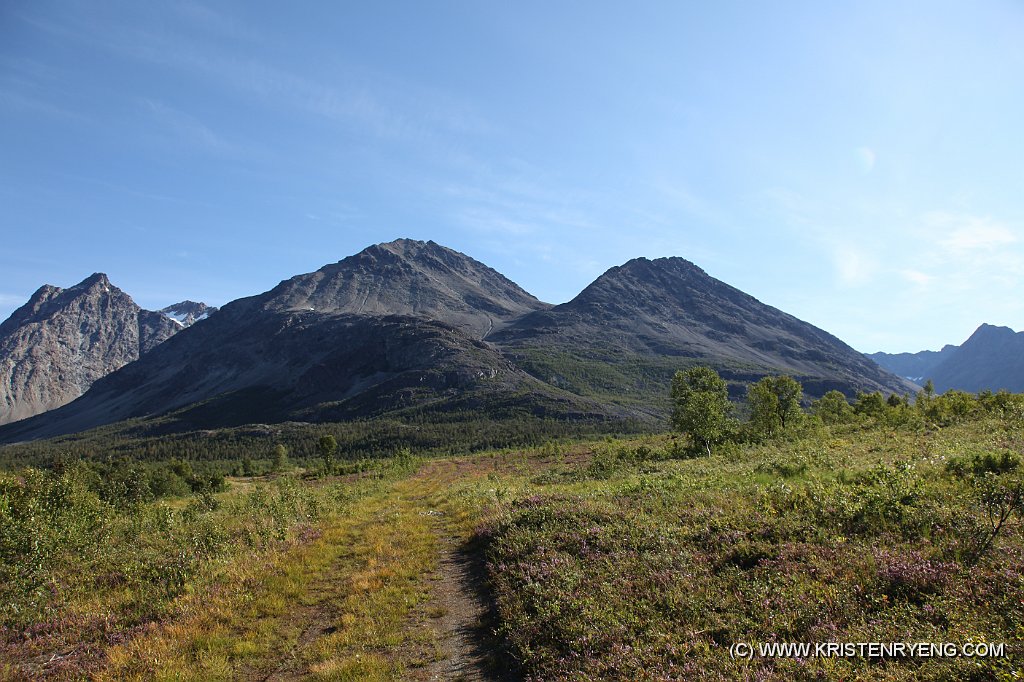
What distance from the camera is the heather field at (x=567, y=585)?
334 inches

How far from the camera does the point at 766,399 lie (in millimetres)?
54000

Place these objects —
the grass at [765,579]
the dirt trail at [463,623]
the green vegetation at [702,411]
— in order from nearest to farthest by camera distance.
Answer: the grass at [765,579] < the dirt trail at [463,623] < the green vegetation at [702,411]

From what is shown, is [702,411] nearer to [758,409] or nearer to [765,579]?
[758,409]

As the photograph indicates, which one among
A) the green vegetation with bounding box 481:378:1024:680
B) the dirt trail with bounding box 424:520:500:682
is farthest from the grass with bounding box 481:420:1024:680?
the dirt trail with bounding box 424:520:500:682

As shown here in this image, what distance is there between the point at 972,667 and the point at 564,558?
875cm

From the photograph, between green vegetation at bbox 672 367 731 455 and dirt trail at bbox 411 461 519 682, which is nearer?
dirt trail at bbox 411 461 519 682

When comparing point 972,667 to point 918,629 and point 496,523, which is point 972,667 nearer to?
point 918,629

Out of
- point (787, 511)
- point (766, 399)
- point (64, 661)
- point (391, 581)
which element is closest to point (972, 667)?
point (787, 511)

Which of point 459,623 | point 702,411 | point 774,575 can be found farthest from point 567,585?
point 702,411

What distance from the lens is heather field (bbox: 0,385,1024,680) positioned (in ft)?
27.9

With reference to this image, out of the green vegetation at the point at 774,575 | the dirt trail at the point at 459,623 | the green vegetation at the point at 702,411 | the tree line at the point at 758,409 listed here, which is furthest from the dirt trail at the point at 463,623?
the green vegetation at the point at 702,411

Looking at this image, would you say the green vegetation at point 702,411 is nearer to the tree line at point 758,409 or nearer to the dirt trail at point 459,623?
the tree line at point 758,409

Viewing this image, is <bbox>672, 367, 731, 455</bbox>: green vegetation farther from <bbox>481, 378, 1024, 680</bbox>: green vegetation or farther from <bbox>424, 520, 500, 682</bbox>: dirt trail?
<bbox>424, 520, 500, 682</bbox>: dirt trail

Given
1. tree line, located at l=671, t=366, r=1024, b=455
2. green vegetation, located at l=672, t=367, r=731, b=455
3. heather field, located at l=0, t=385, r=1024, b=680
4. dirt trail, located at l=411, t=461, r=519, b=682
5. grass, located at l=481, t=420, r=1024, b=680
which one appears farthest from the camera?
green vegetation, located at l=672, t=367, r=731, b=455
